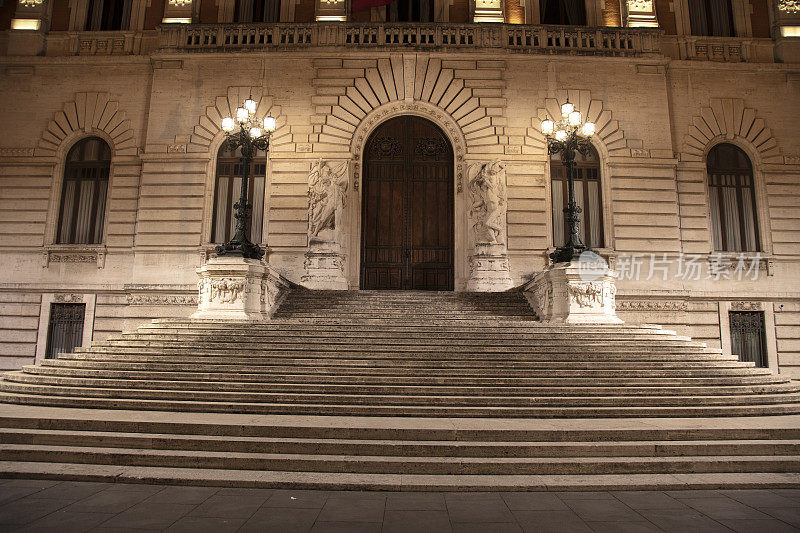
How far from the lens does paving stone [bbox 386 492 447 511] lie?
4.57 meters

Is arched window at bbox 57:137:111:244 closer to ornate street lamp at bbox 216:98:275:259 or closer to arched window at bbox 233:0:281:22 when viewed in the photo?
arched window at bbox 233:0:281:22

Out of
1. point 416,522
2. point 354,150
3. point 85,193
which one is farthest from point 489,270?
point 85,193

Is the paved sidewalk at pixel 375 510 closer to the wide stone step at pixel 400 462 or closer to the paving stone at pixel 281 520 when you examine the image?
the paving stone at pixel 281 520

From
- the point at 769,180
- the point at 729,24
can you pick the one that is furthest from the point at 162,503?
the point at 729,24

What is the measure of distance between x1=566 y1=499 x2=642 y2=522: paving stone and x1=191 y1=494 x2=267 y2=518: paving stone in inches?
110

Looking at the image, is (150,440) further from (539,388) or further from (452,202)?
(452,202)

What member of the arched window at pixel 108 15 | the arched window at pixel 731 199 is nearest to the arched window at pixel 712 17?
the arched window at pixel 731 199

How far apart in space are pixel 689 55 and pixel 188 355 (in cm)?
1773

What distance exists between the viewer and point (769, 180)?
1655 cm

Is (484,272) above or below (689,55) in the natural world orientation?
below

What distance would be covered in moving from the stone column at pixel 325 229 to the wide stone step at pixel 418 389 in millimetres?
7030

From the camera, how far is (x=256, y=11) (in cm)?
1822

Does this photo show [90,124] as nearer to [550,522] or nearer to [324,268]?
[324,268]

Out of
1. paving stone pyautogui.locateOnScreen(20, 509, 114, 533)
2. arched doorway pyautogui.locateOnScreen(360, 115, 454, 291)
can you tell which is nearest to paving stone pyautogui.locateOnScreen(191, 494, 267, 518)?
paving stone pyautogui.locateOnScreen(20, 509, 114, 533)
